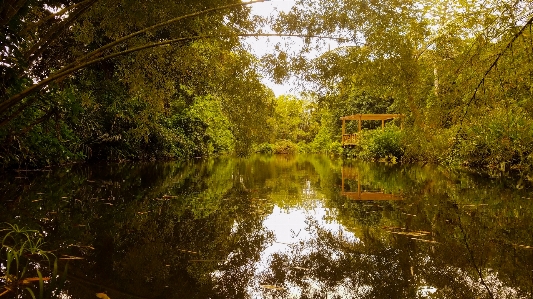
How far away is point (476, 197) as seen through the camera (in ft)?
21.2

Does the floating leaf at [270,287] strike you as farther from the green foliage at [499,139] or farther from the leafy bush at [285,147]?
the leafy bush at [285,147]

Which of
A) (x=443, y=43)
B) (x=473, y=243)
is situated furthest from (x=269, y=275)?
(x=443, y=43)

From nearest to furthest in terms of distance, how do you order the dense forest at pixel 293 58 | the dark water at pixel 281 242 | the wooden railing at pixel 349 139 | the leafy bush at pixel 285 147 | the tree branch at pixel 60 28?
the dark water at pixel 281 242
the tree branch at pixel 60 28
the dense forest at pixel 293 58
the wooden railing at pixel 349 139
the leafy bush at pixel 285 147

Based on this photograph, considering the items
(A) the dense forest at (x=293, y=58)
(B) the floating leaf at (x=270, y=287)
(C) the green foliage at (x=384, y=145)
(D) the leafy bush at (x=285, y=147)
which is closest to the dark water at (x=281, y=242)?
(B) the floating leaf at (x=270, y=287)

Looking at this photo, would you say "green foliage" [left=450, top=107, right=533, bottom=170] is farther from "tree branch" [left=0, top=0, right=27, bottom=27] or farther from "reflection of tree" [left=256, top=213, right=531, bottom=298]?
"tree branch" [left=0, top=0, right=27, bottom=27]

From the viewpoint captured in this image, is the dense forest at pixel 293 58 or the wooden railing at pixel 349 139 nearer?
the dense forest at pixel 293 58

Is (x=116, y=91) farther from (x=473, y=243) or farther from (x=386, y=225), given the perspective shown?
(x=473, y=243)

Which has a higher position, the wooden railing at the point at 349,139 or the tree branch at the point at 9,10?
the tree branch at the point at 9,10

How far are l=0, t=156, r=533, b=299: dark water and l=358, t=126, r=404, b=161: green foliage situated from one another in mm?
12384

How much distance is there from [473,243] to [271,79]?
3095mm

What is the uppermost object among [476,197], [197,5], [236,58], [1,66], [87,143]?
[197,5]

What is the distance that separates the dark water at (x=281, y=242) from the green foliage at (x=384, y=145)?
12.4 metres

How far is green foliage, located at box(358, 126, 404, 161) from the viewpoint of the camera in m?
18.9

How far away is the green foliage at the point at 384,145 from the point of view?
18.9 metres
